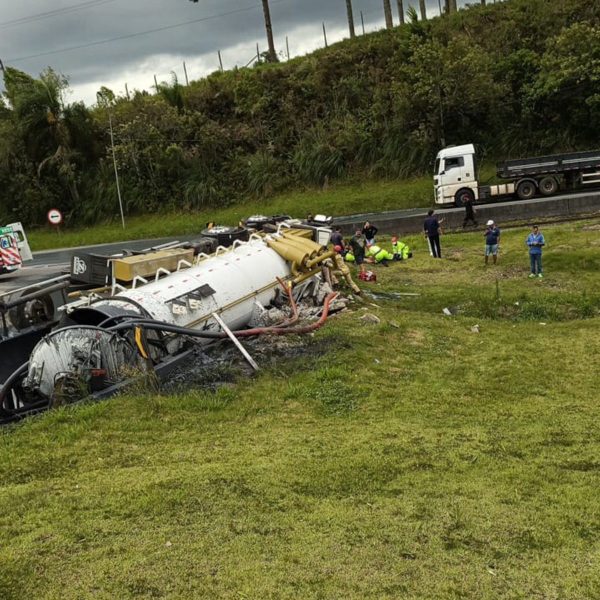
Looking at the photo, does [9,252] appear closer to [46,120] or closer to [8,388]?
[8,388]

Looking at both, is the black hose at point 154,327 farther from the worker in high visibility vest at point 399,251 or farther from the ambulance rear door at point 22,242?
the ambulance rear door at point 22,242

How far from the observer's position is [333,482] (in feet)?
18.7

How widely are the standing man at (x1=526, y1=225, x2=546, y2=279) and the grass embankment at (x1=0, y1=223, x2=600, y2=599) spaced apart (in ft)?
17.0

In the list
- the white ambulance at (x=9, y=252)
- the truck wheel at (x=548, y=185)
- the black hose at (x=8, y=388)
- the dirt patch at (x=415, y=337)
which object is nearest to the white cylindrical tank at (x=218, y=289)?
the black hose at (x=8, y=388)

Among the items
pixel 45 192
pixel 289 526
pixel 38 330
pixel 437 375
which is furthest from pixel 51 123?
pixel 289 526

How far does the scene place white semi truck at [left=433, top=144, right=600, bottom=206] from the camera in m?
26.0

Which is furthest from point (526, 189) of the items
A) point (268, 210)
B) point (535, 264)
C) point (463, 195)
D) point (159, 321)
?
point (159, 321)

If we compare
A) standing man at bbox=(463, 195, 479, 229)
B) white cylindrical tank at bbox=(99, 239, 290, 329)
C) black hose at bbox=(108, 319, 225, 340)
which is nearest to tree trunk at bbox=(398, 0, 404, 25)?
standing man at bbox=(463, 195, 479, 229)

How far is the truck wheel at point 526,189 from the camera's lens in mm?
26203

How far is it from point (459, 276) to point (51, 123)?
3238 cm

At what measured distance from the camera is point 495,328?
11523 millimetres

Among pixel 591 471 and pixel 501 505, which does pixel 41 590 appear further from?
pixel 591 471

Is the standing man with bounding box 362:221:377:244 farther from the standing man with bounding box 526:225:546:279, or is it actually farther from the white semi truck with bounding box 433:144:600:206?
the white semi truck with bounding box 433:144:600:206

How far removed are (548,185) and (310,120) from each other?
1839 centimetres
